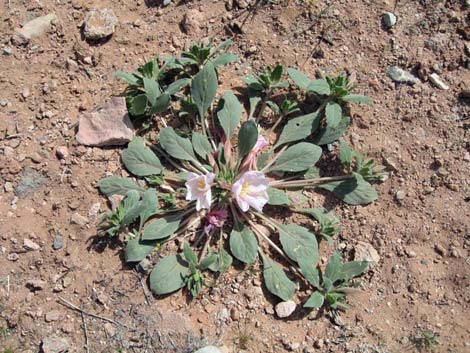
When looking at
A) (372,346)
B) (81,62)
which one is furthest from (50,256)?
(372,346)

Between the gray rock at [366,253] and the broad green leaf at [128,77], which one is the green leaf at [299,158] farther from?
the broad green leaf at [128,77]

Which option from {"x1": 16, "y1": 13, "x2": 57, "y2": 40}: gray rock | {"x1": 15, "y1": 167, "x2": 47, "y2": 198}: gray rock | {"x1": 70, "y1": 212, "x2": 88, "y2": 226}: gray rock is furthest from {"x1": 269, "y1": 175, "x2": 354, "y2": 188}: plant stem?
{"x1": 16, "y1": 13, "x2": 57, "y2": 40}: gray rock

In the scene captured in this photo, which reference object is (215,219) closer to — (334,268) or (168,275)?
(168,275)

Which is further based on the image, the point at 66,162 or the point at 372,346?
the point at 66,162

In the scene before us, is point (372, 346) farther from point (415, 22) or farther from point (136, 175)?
point (415, 22)

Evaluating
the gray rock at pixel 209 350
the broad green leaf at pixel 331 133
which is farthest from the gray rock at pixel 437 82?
the gray rock at pixel 209 350

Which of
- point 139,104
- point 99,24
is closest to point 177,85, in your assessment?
point 139,104
